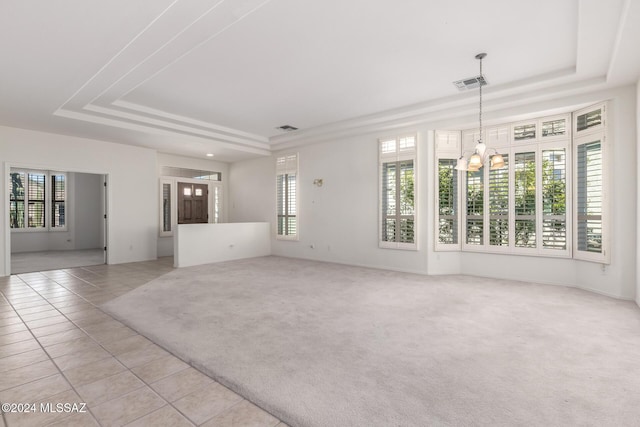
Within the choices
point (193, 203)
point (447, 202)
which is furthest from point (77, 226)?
point (447, 202)

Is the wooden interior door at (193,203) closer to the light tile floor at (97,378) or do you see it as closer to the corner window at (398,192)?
the light tile floor at (97,378)

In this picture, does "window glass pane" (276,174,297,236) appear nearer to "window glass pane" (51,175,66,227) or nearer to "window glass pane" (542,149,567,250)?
"window glass pane" (542,149,567,250)

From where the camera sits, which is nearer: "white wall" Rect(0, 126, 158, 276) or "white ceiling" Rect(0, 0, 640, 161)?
"white ceiling" Rect(0, 0, 640, 161)

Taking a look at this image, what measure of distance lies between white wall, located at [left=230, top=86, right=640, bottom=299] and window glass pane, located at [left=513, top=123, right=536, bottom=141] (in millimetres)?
283

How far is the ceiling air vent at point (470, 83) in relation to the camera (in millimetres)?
4499

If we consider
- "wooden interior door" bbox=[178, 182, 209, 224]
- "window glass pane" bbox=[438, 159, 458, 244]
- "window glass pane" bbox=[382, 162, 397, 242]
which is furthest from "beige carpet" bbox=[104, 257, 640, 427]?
"wooden interior door" bbox=[178, 182, 209, 224]

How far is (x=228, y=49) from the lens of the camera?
3680 mm

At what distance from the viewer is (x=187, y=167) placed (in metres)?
9.01

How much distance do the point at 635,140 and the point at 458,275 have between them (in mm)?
3130

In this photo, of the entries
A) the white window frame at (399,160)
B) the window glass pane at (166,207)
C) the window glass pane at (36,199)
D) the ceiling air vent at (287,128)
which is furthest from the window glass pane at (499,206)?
the window glass pane at (36,199)

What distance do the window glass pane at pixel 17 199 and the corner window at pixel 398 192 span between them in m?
10.7

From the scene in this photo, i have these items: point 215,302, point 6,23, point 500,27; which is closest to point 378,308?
point 215,302

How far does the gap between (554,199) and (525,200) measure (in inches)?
15.4

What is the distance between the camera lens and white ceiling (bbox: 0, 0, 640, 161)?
2879 mm
